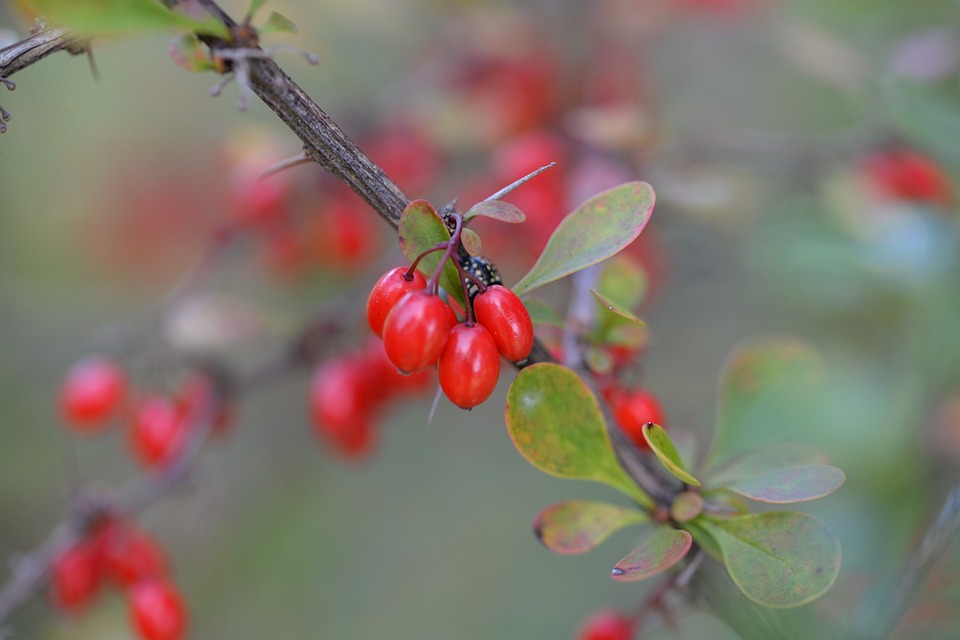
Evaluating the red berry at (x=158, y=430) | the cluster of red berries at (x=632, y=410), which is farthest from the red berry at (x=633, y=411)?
the red berry at (x=158, y=430)

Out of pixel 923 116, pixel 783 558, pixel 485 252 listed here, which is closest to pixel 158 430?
pixel 485 252

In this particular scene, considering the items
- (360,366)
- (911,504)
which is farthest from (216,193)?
(911,504)

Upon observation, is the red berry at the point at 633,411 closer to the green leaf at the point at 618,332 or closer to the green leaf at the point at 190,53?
the green leaf at the point at 618,332

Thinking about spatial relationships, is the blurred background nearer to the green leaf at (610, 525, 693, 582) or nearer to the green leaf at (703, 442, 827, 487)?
the green leaf at (703, 442, 827, 487)

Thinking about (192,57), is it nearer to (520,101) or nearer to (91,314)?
(520,101)

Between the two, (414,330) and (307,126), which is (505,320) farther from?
(307,126)
